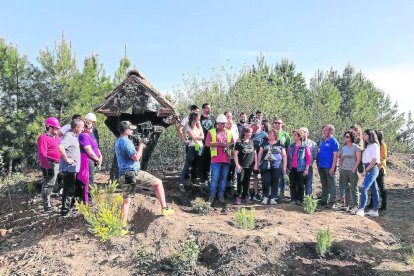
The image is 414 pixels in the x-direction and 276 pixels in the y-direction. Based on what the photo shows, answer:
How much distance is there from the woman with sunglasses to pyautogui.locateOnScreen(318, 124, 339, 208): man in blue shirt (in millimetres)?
185

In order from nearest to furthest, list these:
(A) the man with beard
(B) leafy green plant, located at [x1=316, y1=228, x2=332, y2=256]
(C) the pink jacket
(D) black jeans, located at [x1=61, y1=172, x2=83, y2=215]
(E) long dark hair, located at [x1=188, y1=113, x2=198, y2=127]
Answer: (B) leafy green plant, located at [x1=316, y1=228, x2=332, y2=256] → (D) black jeans, located at [x1=61, y1=172, x2=83, y2=215] → (C) the pink jacket → (E) long dark hair, located at [x1=188, y1=113, x2=198, y2=127] → (A) the man with beard

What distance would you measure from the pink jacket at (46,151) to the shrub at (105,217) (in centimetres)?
187

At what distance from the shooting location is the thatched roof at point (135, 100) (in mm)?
7996

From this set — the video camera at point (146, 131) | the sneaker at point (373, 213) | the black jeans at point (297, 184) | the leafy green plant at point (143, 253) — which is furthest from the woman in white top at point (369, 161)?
the leafy green plant at point (143, 253)

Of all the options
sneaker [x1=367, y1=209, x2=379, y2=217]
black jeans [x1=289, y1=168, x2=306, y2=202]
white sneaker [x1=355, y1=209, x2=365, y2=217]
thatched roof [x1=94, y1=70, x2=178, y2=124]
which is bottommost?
sneaker [x1=367, y1=209, x2=379, y2=217]

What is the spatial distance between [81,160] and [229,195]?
10.4 feet

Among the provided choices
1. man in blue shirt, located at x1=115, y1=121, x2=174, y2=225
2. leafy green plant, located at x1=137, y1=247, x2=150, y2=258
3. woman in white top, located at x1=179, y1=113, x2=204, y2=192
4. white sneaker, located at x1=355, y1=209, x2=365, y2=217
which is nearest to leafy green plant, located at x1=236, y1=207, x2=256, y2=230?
leafy green plant, located at x1=137, y1=247, x2=150, y2=258

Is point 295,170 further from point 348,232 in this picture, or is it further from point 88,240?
point 88,240

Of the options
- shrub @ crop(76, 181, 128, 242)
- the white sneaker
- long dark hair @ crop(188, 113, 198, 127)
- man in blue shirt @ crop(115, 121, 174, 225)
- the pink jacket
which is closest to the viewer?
shrub @ crop(76, 181, 128, 242)

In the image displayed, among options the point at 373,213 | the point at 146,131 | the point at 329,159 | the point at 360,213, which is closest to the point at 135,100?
the point at 146,131

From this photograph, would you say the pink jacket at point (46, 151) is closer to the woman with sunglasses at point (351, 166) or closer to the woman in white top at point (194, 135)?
the woman in white top at point (194, 135)

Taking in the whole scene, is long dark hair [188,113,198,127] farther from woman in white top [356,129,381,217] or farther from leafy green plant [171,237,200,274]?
woman in white top [356,129,381,217]

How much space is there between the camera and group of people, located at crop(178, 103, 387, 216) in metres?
7.57

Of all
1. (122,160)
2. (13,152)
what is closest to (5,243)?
(122,160)
